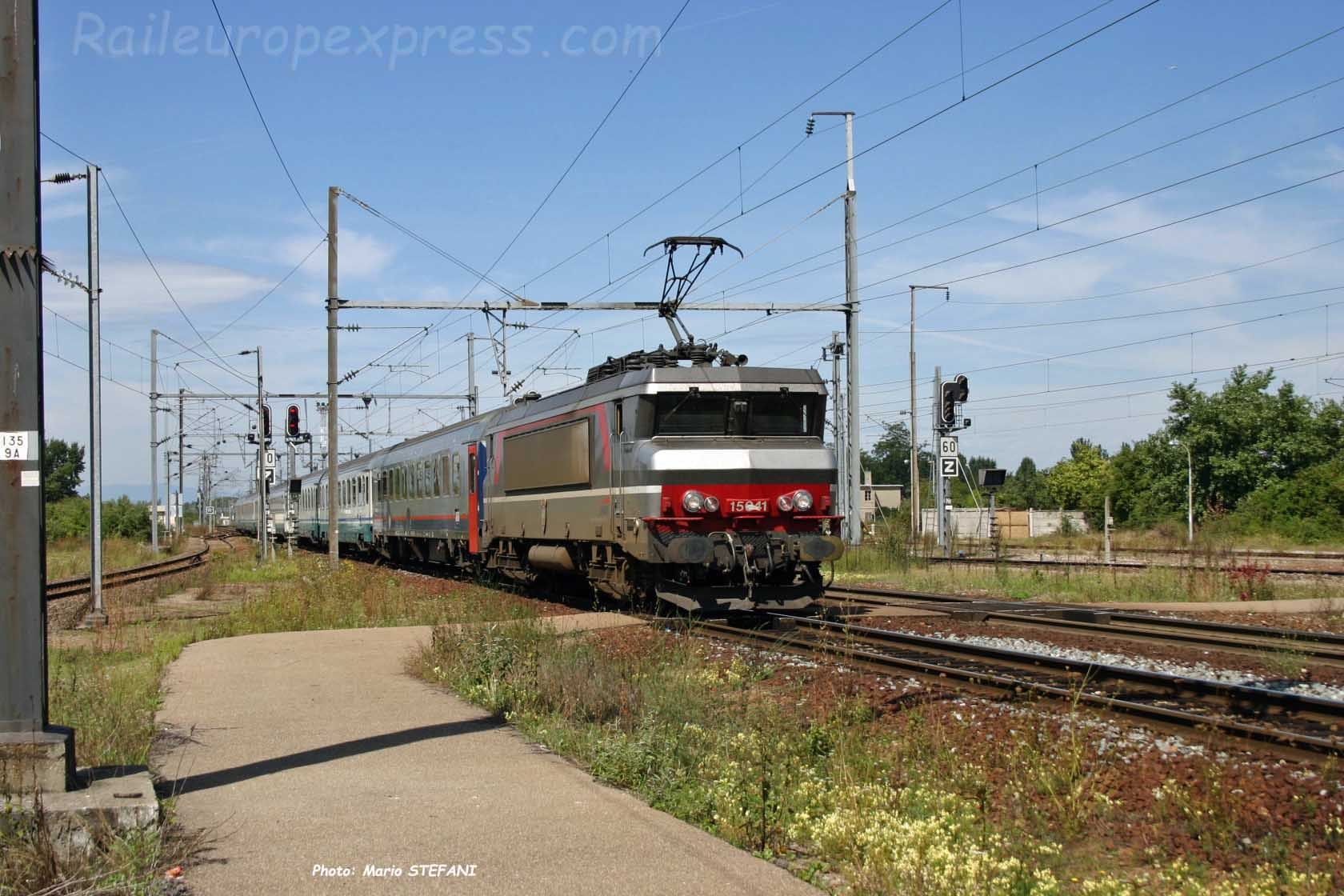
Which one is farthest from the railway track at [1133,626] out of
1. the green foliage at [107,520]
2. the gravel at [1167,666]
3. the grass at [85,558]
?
the green foliage at [107,520]

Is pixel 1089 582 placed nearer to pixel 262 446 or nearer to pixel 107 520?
pixel 262 446

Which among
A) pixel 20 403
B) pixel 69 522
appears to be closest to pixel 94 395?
pixel 20 403

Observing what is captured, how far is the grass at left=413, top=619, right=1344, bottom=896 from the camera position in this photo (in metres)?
5.40

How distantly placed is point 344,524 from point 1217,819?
41265mm

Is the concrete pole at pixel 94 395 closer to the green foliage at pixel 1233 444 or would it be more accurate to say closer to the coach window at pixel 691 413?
the coach window at pixel 691 413

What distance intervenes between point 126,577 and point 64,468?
4386 inches

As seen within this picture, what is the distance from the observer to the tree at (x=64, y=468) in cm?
12131

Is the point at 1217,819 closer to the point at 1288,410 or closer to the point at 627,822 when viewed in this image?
the point at 627,822

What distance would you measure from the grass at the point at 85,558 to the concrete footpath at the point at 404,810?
94.9 ft

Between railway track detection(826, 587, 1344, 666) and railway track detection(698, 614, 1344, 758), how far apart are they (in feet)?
5.77

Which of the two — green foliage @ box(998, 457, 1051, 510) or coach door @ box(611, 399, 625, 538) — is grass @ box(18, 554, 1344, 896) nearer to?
coach door @ box(611, 399, 625, 538)

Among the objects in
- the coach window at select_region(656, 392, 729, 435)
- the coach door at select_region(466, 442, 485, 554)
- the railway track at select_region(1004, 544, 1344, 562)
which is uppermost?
the coach window at select_region(656, 392, 729, 435)

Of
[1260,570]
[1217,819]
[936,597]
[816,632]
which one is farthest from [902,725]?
[1260,570]

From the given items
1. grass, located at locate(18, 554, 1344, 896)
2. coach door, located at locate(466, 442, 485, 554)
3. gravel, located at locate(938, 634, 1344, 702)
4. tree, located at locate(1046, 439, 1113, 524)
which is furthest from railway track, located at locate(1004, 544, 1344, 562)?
tree, located at locate(1046, 439, 1113, 524)
